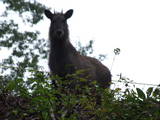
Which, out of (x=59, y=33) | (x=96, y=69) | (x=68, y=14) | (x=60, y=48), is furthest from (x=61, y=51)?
(x=96, y=69)

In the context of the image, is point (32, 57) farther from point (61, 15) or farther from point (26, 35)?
point (61, 15)

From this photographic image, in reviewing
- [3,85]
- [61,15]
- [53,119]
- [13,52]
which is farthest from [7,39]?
[53,119]

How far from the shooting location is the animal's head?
1259 centimetres

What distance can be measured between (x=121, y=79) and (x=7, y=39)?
2381 centimetres

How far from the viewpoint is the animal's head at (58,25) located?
1259 centimetres

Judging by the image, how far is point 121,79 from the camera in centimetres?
556

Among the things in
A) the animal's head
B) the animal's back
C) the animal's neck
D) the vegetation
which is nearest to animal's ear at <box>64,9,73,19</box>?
the animal's head

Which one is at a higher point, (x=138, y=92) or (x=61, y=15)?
(x=61, y=15)

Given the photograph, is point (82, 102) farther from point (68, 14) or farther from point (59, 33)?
point (68, 14)

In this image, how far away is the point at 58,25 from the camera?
12750 millimetres

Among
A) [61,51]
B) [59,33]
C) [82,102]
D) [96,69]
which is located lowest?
[82,102]

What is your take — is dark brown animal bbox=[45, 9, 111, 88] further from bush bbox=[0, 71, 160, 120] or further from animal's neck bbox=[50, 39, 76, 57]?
bush bbox=[0, 71, 160, 120]

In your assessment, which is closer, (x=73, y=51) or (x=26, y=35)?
(x=73, y=51)

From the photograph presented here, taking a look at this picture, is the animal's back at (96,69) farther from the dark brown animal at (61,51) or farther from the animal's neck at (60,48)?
the animal's neck at (60,48)
